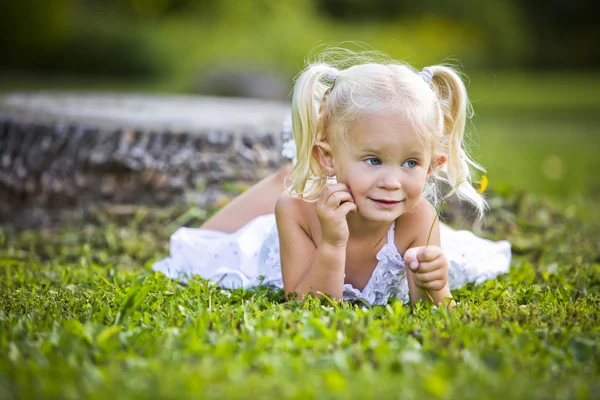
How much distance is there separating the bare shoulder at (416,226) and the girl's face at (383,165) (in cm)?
21

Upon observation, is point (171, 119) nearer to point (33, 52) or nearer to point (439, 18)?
point (33, 52)

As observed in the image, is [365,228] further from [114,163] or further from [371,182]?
[114,163]

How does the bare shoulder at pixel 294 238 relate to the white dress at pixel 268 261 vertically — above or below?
above

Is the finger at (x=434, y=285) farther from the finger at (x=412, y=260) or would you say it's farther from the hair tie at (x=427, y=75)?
the hair tie at (x=427, y=75)

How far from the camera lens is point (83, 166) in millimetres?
4891

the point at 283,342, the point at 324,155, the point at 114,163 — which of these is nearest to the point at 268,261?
the point at 324,155

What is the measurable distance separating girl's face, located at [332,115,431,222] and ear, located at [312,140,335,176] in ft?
0.24

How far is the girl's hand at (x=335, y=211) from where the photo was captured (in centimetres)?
243

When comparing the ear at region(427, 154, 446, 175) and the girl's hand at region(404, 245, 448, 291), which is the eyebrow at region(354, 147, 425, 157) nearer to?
the ear at region(427, 154, 446, 175)

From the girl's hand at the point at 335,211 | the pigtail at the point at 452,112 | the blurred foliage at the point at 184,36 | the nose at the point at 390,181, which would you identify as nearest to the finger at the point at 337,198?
the girl's hand at the point at 335,211

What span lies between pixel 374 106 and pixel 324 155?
11.5 inches

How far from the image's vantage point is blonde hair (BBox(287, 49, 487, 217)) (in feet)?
7.98

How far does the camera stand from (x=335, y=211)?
95.7 inches

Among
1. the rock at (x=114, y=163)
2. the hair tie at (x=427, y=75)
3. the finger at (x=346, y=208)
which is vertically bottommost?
the rock at (x=114, y=163)
